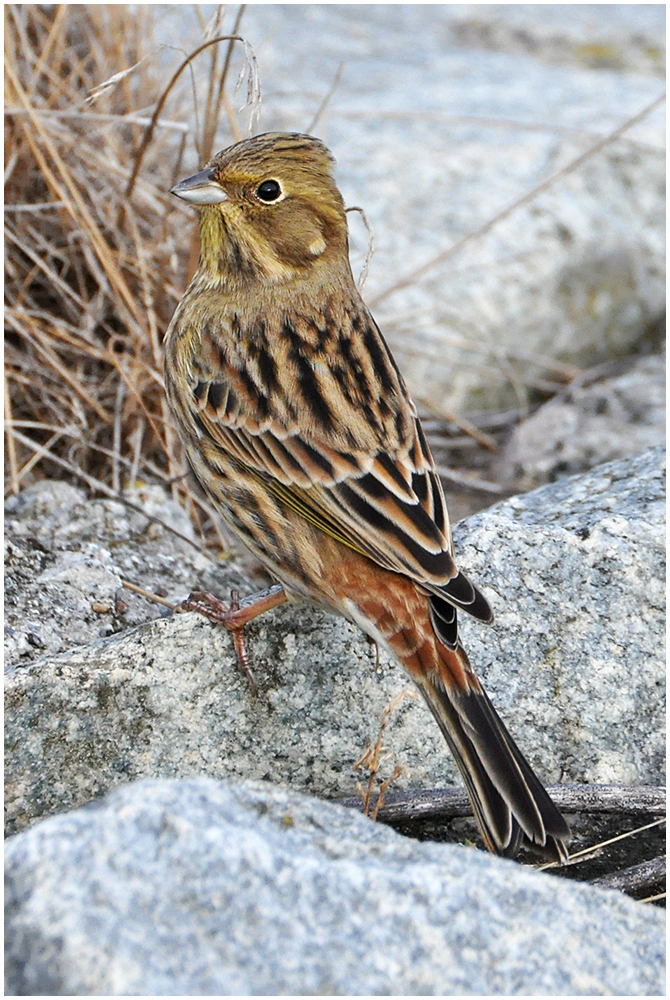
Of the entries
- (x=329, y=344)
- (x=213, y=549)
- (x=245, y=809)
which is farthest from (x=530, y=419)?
(x=245, y=809)

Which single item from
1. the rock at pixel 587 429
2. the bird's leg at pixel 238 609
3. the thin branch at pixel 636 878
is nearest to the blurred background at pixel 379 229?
the rock at pixel 587 429

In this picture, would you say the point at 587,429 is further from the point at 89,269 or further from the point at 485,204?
the point at 89,269

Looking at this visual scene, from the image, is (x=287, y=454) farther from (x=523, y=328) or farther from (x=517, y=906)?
(x=523, y=328)

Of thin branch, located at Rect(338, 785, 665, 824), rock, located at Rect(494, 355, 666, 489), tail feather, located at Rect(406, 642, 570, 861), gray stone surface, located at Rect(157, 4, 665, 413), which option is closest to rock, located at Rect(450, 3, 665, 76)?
gray stone surface, located at Rect(157, 4, 665, 413)

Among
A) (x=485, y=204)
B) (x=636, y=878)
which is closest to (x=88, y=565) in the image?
(x=636, y=878)

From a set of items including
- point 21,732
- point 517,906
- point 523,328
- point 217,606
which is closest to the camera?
point 517,906

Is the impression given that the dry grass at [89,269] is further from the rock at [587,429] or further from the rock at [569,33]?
the rock at [569,33]
